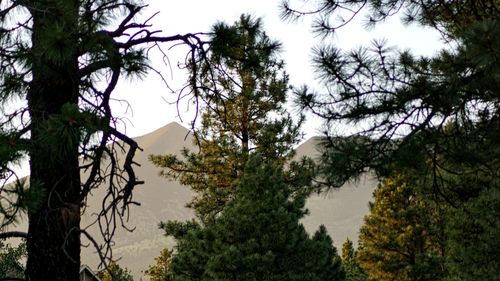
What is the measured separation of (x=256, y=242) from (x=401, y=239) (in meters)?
12.5

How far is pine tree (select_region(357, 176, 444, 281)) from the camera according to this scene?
26.7m

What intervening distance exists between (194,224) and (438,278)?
11.1 meters

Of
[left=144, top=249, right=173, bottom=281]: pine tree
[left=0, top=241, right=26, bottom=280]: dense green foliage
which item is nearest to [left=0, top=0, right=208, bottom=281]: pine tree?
[left=0, top=241, right=26, bottom=280]: dense green foliage

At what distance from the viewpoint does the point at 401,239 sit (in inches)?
1083

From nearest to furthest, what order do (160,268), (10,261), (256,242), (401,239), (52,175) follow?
(52,175), (256,242), (10,261), (401,239), (160,268)

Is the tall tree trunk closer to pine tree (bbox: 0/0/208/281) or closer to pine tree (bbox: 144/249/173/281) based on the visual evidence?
pine tree (bbox: 0/0/208/281)

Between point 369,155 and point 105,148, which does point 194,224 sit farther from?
point 105,148

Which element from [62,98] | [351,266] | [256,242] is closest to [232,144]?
[256,242]

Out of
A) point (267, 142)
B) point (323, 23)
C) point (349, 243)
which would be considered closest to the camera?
point (323, 23)

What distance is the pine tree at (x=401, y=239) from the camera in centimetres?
2672

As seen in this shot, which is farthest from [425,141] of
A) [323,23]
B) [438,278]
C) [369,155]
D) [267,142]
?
[438,278]

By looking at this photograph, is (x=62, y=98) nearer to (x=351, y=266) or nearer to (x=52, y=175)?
(x=52, y=175)

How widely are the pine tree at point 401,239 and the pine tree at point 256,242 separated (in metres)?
10.3

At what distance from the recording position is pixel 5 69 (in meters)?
5.34
